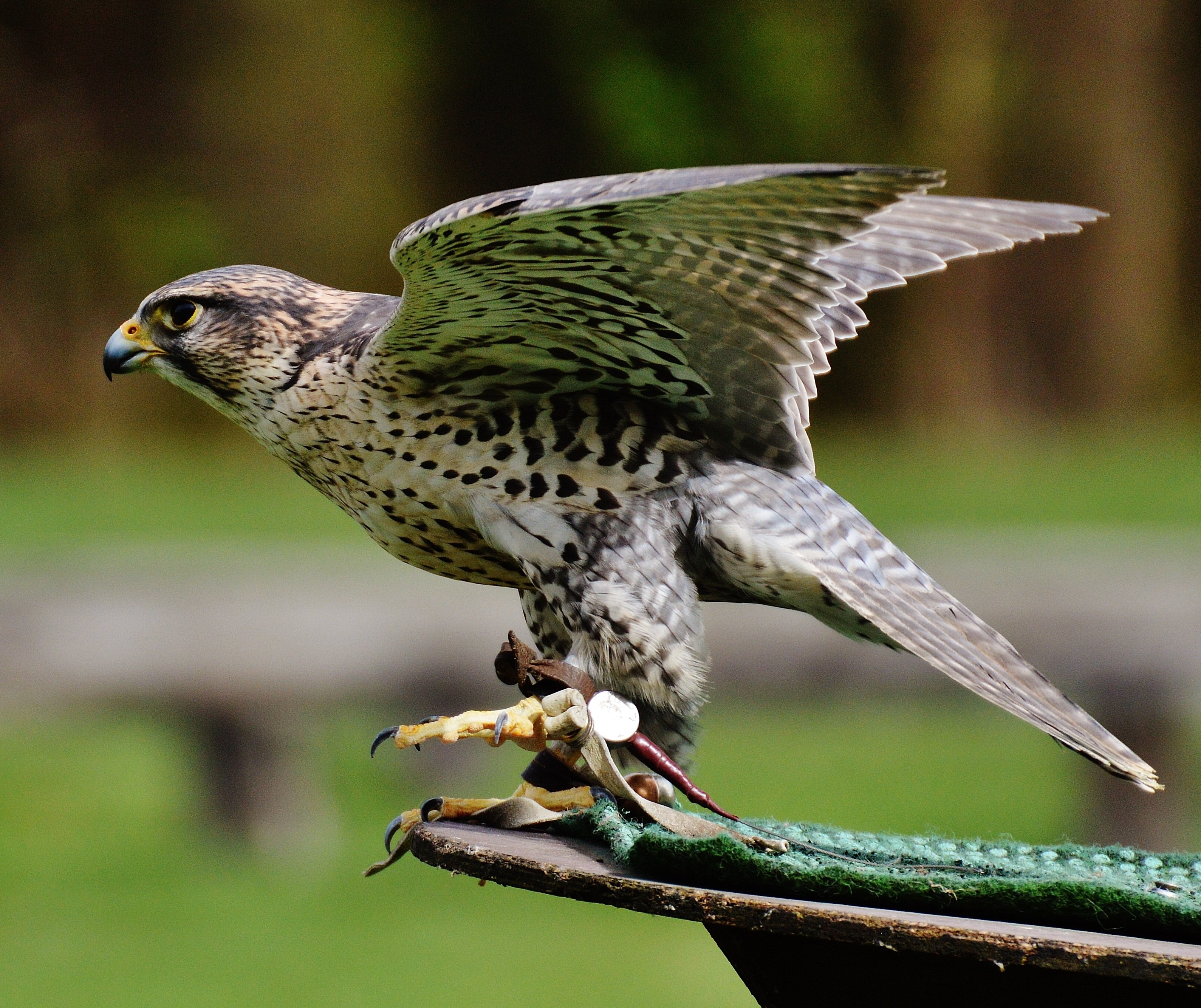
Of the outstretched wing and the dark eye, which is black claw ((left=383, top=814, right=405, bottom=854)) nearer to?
the outstretched wing

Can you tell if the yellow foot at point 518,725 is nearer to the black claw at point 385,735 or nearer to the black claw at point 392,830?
the black claw at point 385,735

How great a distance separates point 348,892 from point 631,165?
6.87 meters

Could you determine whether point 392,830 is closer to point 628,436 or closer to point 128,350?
point 628,436

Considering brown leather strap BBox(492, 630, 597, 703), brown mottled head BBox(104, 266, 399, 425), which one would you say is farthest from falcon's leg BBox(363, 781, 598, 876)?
brown mottled head BBox(104, 266, 399, 425)

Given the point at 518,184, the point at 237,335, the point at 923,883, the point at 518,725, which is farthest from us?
the point at 518,184

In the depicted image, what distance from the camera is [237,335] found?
221 cm

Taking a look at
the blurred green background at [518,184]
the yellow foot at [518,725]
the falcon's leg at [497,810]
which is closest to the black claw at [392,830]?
the falcon's leg at [497,810]

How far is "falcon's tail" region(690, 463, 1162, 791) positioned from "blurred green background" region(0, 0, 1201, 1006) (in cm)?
519

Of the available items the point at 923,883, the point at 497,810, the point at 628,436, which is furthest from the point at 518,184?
the point at 923,883

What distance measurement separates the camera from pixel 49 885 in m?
7.22

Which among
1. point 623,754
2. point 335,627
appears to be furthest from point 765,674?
point 623,754

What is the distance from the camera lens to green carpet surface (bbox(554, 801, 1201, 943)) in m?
1.40

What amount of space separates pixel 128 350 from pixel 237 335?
0.16 metres

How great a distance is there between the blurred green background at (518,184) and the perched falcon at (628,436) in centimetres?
516
